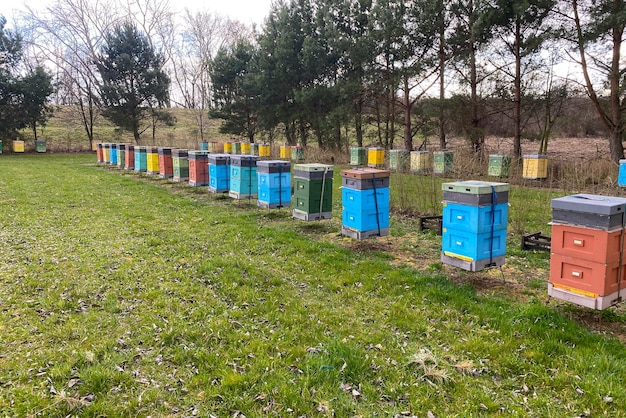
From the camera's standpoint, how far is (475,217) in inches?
223

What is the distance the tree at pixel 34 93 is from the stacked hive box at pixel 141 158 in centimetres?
1672

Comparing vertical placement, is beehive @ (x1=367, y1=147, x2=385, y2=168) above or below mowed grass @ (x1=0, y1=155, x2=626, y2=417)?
above

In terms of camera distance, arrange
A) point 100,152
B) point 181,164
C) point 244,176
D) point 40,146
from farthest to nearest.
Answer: point 40,146 < point 100,152 < point 181,164 < point 244,176

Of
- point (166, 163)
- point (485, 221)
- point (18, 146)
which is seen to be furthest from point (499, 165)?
point (18, 146)

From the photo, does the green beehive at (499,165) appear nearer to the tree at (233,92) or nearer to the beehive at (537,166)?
the beehive at (537,166)

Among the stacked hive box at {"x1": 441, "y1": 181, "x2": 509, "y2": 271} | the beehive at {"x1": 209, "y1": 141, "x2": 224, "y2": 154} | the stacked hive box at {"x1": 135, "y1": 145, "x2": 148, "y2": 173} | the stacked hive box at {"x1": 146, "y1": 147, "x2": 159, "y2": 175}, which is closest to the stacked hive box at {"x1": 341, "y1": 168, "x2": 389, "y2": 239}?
the stacked hive box at {"x1": 441, "y1": 181, "x2": 509, "y2": 271}

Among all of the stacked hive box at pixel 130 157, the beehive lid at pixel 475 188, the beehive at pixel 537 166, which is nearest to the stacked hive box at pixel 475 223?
the beehive lid at pixel 475 188

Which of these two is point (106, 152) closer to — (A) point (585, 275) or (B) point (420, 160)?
(B) point (420, 160)

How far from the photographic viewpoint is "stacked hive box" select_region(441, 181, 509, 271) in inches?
223

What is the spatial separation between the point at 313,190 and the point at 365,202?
1554 mm

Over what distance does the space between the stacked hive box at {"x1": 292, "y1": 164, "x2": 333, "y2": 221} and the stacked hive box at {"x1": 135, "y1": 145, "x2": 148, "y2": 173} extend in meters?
13.3

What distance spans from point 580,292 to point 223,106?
1286 inches

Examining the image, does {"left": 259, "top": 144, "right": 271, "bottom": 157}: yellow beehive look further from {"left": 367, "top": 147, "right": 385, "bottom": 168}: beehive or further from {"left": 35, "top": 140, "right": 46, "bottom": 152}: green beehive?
{"left": 35, "top": 140, "right": 46, "bottom": 152}: green beehive

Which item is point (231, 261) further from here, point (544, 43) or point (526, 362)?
point (544, 43)
